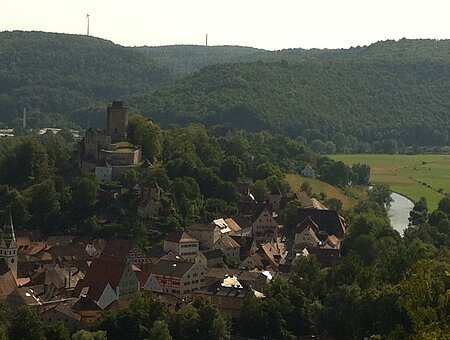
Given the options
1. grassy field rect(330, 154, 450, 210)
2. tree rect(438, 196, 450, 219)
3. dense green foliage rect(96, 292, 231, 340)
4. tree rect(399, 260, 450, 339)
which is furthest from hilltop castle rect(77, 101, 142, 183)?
tree rect(399, 260, 450, 339)

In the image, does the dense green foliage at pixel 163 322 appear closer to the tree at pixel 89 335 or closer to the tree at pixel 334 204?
the tree at pixel 89 335

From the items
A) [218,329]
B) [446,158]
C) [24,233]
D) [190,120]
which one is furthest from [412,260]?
[190,120]

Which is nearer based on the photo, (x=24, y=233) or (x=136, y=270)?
(x=136, y=270)

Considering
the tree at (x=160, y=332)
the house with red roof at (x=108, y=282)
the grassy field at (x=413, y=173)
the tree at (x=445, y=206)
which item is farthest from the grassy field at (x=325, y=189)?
the tree at (x=160, y=332)

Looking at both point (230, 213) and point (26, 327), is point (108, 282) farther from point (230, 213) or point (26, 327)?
point (230, 213)

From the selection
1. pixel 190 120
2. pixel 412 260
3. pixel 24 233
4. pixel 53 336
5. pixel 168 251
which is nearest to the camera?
pixel 53 336

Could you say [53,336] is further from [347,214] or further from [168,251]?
[347,214]

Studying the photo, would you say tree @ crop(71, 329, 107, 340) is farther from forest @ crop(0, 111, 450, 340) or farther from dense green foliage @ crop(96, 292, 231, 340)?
dense green foliage @ crop(96, 292, 231, 340)
